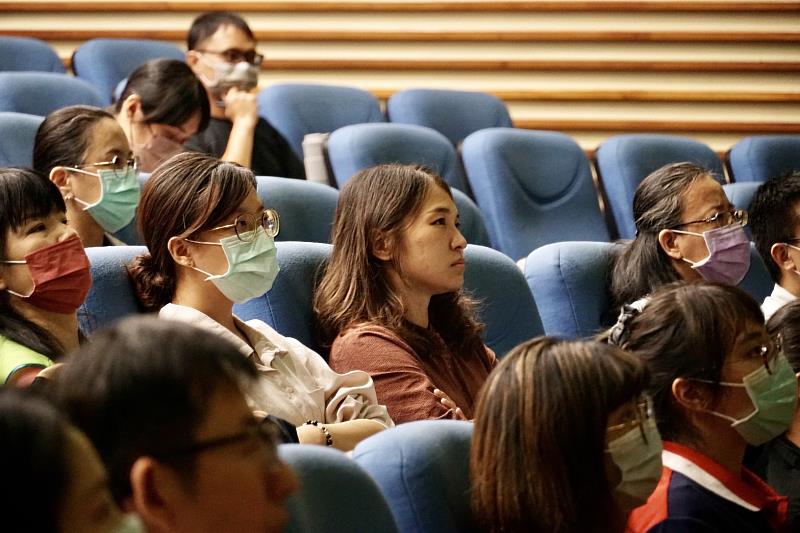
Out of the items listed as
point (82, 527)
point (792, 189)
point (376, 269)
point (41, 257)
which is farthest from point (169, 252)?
point (792, 189)

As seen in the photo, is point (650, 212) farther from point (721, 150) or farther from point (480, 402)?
point (721, 150)

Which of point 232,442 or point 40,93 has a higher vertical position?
point 232,442

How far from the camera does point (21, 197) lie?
1.48m

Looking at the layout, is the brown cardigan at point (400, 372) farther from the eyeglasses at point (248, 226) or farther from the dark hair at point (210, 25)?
the dark hair at point (210, 25)

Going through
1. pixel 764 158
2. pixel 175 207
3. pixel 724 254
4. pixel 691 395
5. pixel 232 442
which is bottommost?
pixel 764 158

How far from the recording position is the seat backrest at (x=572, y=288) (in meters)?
2.12

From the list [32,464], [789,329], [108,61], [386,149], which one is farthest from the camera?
[108,61]

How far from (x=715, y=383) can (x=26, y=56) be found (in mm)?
2365

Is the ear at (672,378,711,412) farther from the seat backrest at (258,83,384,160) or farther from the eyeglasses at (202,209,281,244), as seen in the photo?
the seat backrest at (258,83,384,160)

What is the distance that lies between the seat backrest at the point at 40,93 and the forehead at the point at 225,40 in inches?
13.4

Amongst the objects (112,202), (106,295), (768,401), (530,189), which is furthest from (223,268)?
(530,189)

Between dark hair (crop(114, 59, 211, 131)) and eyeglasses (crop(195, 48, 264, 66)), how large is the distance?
40 centimetres

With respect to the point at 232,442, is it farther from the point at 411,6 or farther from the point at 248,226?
the point at 411,6

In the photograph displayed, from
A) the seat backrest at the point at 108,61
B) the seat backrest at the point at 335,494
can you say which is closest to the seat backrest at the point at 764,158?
the seat backrest at the point at 108,61
